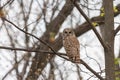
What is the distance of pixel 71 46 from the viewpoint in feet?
17.3

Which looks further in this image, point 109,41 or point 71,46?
point 71,46

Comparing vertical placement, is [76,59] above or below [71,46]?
below

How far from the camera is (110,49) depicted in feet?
15.9

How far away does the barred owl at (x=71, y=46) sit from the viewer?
493 cm

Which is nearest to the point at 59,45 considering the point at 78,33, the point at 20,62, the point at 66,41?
the point at 78,33

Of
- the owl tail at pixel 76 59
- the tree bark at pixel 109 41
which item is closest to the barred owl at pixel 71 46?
the owl tail at pixel 76 59

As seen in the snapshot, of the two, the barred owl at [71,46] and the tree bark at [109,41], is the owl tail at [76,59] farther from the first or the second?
the tree bark at [109,41]

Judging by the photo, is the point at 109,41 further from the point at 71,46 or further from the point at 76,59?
the point at 71,46

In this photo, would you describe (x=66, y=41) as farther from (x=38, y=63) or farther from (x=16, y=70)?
(x=16, y=70)

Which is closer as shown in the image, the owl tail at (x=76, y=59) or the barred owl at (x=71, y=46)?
the owl tail at (x=76, y=59)

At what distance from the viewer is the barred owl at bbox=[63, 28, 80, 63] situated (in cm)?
493

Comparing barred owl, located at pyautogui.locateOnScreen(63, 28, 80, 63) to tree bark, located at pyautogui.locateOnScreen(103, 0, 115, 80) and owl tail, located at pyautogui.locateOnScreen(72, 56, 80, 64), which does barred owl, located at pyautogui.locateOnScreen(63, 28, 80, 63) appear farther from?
tree bark, located at pyautogui.locateOnScreen(103, 0, 115, 80)

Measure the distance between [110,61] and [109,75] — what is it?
0.15 metres

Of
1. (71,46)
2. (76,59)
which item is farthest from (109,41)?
(71,46)
